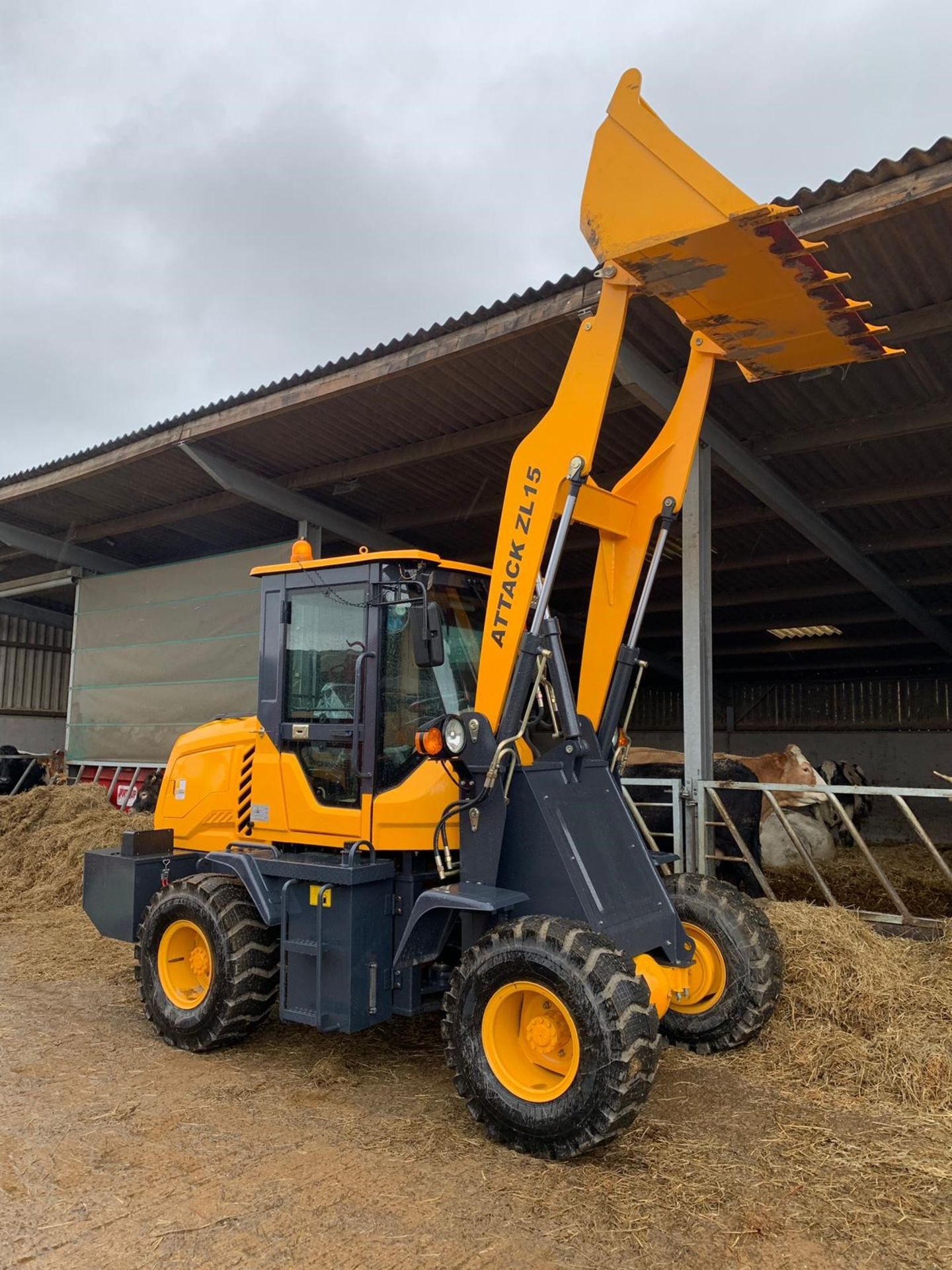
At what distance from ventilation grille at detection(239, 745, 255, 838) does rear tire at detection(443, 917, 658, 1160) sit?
6.17 ft

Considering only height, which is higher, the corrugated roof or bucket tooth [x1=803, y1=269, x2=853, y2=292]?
the corrugated roof

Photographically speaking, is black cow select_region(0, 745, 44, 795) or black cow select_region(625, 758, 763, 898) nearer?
black cow select_region(625, 758, 763, 898)

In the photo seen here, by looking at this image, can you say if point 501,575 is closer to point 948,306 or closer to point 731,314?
point 731,314

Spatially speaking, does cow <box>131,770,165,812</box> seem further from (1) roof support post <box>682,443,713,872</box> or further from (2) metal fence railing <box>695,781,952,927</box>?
(2) metal fence railing <box>695,781,952,927</box>

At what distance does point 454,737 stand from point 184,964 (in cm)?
237

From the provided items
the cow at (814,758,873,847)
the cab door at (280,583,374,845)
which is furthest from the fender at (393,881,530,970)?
the cow at (814,758,873,847)

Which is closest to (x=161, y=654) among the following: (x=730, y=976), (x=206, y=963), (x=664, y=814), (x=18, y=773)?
(x=18, y=773)

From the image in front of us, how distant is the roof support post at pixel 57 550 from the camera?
14.2 meters

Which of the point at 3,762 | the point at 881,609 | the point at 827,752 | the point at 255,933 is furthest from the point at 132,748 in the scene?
the point at 827,752

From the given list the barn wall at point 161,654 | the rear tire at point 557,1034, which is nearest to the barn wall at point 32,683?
the barn wall at point 161,654

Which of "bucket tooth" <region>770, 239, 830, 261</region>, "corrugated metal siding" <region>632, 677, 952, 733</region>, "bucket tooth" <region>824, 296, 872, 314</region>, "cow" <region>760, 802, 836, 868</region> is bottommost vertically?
"cow" <region>760, 802, 836, 868</region>

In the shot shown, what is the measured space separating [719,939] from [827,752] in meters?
18.1

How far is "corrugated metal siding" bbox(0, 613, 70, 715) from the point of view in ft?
68.2

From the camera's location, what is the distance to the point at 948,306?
7.16 m
